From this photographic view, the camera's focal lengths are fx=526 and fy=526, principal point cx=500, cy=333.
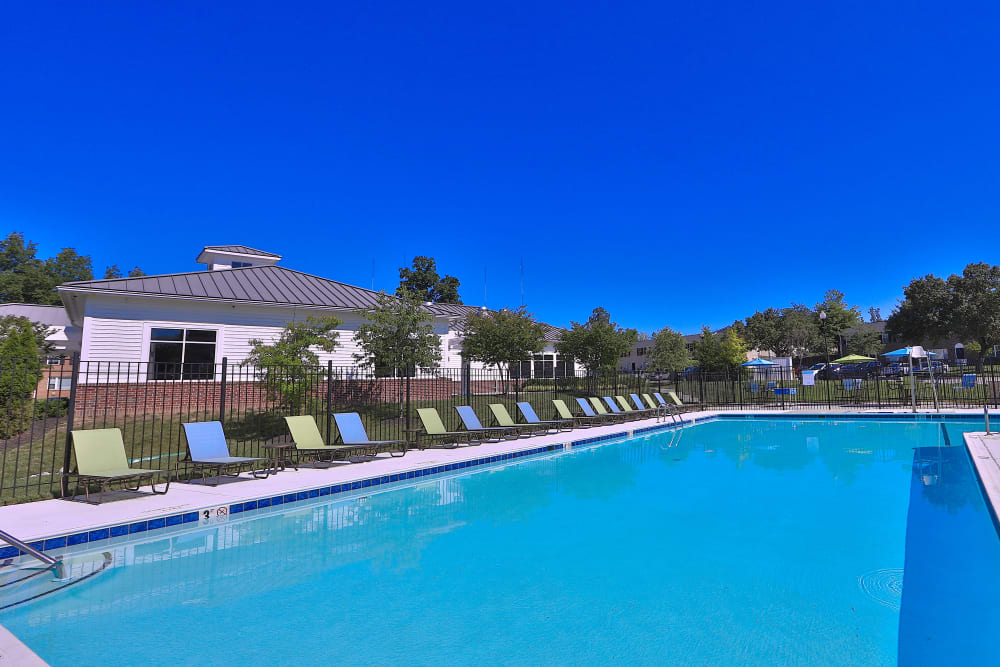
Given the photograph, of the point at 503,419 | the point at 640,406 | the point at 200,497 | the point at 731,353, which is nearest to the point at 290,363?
the point at 503,419

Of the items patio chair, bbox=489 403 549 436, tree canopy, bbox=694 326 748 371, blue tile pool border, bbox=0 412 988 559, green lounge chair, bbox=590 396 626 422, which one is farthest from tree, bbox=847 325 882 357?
patio chair, bbox=489 403 549 436

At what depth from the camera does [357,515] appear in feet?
21.6

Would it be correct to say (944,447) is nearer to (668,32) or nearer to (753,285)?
(668,32)

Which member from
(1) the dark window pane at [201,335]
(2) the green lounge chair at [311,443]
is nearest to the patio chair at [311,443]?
(2) the green lounge chair at [311,443]

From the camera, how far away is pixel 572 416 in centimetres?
1593

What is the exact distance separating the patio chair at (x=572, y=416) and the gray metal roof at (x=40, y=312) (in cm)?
2880

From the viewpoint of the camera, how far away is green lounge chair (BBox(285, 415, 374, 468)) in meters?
8.84

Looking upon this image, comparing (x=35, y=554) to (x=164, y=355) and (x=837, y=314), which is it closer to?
(x=164, y=355)

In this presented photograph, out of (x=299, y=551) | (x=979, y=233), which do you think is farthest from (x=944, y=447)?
(x=979, y=233)

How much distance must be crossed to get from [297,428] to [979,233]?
43.3 m

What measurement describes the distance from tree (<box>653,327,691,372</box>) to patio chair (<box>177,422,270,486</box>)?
34.9 metres

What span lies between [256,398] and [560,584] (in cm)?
1553

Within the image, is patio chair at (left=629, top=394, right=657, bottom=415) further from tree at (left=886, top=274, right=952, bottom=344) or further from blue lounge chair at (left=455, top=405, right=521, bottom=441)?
tree at (left=886, top=274, right=952, bottom=344)

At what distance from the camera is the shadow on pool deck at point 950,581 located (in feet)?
10.4
